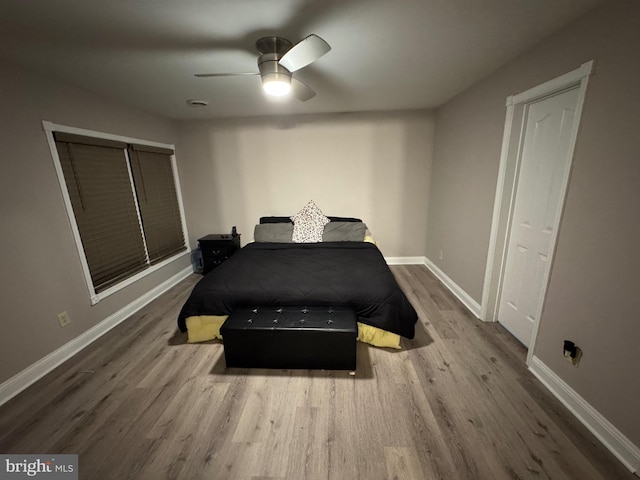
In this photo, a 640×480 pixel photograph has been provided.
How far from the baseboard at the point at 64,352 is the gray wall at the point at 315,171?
1456mm

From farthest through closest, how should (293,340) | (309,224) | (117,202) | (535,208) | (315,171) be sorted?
(315,171) < (309,224) < (117,202) < (535,208) < (293,340)

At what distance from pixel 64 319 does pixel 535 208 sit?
3983 millimetres

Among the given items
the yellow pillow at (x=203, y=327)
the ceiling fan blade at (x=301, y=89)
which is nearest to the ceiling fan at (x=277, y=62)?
the ceiling fan blade at (x=301, y=89)

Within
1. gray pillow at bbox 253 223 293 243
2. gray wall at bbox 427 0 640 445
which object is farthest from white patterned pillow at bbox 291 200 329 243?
gray wall at bbox 427 0 640 445

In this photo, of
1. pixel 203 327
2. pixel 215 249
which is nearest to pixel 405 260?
pixel 215 249

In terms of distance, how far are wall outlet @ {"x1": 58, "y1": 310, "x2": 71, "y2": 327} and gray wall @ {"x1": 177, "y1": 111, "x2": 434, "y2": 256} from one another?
2.06 m

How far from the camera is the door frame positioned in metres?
1.53

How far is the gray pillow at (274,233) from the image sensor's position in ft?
11.7

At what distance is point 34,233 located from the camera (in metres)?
1.95

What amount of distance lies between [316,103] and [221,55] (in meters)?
1.52

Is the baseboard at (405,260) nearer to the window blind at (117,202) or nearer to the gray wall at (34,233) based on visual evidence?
the window blind at (117,202)

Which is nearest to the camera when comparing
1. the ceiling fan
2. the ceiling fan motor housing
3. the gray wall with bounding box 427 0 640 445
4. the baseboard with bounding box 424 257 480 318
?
the gray wall with bounding box 427 0 640 445

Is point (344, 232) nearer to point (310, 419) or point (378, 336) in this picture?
point (378, 336)

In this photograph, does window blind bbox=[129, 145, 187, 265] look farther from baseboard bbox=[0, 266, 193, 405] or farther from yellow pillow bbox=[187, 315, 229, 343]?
yellow pillow bbox=[187, 315, 229, 343]
